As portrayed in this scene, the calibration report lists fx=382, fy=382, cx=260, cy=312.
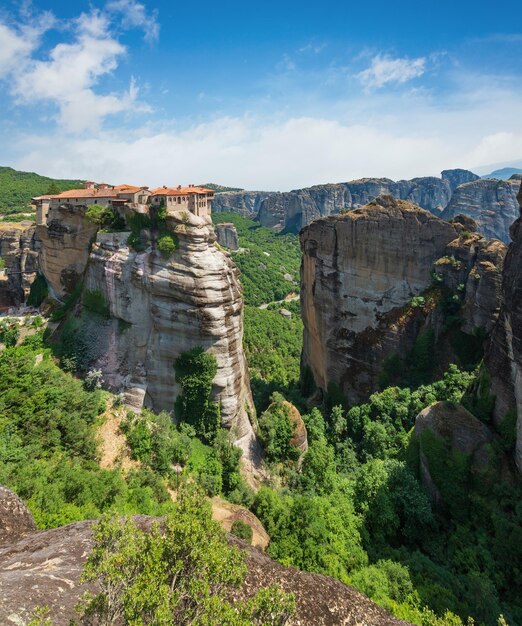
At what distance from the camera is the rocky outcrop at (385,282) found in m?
33.1

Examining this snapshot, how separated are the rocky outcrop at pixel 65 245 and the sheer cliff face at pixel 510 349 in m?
27.2

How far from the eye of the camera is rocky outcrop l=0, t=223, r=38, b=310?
36.5 meters

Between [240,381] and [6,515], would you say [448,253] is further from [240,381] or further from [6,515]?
[6,515]

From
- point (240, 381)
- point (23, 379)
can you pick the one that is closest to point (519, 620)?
point (240, 381)

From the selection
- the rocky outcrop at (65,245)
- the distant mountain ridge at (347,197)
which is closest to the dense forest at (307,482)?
the rocky outcrop at (65,245)

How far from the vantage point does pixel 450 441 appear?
867 inches

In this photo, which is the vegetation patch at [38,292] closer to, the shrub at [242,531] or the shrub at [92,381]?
the shrub at [92,381]

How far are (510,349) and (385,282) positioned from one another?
16053 mm

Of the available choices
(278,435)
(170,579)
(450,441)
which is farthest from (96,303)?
(450,441)

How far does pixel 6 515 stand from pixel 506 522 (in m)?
21.5

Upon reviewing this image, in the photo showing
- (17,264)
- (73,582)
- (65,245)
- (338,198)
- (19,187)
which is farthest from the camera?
(338,198)

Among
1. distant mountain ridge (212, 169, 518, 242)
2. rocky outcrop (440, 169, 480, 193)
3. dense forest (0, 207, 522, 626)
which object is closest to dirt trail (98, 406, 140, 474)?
dense forest (0, 207, 522, 626)

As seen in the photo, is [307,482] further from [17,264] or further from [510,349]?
[17,264]

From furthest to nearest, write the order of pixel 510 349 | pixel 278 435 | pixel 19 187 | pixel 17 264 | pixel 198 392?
pixel 19 187
pixel 17 264
pixel 278 435
pixel 198 392
pixel 510 349
